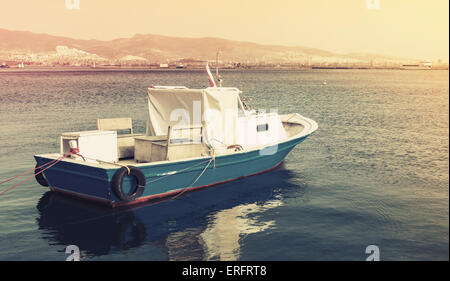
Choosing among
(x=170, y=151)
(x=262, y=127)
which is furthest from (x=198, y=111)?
(x=262, y=127)

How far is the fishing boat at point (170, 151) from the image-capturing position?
44.1ft

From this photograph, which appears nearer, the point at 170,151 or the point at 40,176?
the point at 170,151

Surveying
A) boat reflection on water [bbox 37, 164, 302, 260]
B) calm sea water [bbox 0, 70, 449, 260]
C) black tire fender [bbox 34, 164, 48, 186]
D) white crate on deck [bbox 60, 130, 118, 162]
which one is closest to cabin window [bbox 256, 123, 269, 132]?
calm sea water [bbox 0, 70, 449, 260]

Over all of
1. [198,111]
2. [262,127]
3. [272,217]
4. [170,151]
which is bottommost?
[272,217]

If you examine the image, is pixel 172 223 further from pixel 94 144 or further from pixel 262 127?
pixel 262 127

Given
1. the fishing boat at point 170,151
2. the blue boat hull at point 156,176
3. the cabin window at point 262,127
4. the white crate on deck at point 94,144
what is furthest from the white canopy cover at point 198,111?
the white crate on deck at point 94,144

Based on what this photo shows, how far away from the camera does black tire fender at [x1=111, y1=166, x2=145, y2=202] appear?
12.9m

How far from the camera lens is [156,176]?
1405 centimetres

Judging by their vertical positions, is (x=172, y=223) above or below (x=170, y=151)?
below

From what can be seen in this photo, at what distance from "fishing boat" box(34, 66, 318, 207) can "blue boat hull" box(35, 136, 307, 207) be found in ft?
0.10

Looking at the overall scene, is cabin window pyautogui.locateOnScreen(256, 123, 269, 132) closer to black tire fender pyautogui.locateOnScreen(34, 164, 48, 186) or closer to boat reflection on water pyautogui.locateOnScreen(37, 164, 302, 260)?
boat reflection on water pyautogui.locateOnScreen(37, 164, 302, 260)

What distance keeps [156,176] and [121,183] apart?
53.3 inches

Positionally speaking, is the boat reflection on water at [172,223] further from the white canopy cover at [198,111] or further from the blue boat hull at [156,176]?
the white canopy cover at [198,111]
